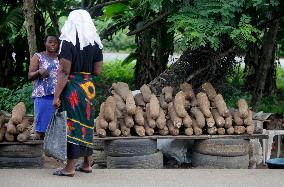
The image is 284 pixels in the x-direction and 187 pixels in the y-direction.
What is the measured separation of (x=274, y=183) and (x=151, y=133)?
5.12 ft

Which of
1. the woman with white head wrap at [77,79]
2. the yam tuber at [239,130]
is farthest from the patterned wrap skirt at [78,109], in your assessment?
the yam tuber at [239,130]

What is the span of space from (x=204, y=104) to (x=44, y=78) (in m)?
1.97

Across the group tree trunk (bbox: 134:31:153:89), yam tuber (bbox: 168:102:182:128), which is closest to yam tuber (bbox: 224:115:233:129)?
yam tuber (bbox: 168:102:182:128)

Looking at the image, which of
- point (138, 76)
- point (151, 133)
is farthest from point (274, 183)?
point (138, 76)

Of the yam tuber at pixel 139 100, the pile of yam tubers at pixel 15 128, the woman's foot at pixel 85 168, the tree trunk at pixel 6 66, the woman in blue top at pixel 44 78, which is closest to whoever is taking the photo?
the woman's foot at pixel 85 168

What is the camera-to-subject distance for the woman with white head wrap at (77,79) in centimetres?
587

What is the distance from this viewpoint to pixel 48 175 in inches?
248

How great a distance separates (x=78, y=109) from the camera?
19.6 feet

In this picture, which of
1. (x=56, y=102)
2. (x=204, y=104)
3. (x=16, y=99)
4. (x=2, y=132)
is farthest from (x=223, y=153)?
(x=16, y=99)

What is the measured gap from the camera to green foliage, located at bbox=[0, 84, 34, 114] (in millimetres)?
10302

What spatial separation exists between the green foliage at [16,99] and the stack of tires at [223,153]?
395 centimetres

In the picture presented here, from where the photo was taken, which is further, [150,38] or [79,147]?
[150,38]

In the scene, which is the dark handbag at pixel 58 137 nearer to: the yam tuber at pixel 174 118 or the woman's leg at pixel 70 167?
the woman's leg at pixel 70 167

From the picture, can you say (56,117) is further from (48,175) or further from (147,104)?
(147,104)
